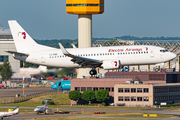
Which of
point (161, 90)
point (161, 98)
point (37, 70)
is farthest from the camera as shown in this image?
point (37, 70)

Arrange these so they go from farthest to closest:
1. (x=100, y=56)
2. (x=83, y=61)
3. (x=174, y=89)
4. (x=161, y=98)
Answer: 1. (x=174, y=89)
2. (x=161, y=98)
3. (x=83, y=61)
4. (x=100, y=56)

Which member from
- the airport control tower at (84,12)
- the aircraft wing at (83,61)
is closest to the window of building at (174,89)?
the airport control tower at (84,12)

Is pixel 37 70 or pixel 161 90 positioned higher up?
pixel 37 70

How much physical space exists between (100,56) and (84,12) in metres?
52.3

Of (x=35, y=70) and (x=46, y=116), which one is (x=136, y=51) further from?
(x=35, y=70)

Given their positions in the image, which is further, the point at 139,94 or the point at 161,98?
the point at 161,98

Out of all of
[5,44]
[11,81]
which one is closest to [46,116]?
[11,81]

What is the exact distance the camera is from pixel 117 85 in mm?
118062

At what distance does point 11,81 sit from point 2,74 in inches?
263

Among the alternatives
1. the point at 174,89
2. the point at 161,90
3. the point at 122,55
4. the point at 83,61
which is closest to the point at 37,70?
the point at 83,61

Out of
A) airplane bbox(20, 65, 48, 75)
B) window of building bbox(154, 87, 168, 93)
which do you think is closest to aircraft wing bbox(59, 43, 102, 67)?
airplane bbox(20, 65, 48, 75)

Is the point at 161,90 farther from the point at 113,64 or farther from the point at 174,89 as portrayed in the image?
the point at 113,64

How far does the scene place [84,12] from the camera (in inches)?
5689

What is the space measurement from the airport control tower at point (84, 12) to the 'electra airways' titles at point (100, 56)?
146ft
